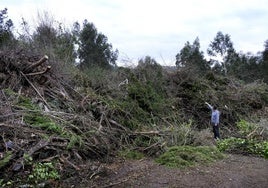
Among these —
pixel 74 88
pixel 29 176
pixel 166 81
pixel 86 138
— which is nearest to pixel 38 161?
pixel 29 176

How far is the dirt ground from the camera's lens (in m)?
5.94

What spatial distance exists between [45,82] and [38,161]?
430 centimetres

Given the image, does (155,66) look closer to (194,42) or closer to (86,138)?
(86,138)

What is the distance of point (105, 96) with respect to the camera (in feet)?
37.9

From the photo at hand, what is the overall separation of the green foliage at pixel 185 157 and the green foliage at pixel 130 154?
560mm

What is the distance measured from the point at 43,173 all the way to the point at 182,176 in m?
2.60

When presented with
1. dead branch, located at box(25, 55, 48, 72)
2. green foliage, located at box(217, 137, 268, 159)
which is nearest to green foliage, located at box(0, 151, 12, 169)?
dead branch, located at box(25, 55, 48, 72)

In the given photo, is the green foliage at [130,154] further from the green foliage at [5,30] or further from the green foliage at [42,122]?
the green foliage at [5,30]

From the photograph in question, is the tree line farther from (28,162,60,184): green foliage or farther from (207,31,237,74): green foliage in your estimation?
(28,162,60,184): green foliage

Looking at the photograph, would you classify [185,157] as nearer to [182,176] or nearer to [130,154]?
[182,176]

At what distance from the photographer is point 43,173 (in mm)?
5680

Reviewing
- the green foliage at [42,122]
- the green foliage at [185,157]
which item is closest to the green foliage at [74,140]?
the green foliage at [42,122]

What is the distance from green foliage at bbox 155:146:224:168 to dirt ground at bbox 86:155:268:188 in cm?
20

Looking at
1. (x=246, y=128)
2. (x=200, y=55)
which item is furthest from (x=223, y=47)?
(x=246, y=128)
